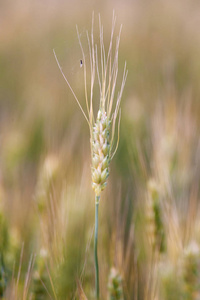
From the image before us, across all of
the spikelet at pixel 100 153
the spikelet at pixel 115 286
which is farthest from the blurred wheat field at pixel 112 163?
the spikelet at pixel 100 153

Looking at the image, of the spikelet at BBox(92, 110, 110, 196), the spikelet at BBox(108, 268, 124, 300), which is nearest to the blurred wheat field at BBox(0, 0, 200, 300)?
the spikelet at BBox(108, 268, 124, 300)

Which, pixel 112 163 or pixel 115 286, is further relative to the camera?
pixel 112 163

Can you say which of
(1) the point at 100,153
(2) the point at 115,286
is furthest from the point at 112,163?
(1) the point at 100,153

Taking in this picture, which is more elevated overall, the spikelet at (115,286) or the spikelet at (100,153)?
the spikelet at (100,153)

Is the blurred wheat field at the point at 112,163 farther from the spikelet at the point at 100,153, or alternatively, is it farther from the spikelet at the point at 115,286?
the spikelet at the point at 100,153

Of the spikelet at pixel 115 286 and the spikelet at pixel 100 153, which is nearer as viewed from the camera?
the spikelet at pixel 100 153

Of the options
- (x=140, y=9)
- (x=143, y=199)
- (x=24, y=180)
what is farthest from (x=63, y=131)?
(x=140, y=9)

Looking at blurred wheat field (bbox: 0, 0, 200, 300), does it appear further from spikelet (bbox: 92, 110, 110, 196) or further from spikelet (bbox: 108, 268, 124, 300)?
spikelet (bbox: 92, 110, 110, 196)

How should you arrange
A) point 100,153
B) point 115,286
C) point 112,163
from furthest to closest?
1. point 112,163
2. point 115,286
3. point 100,153

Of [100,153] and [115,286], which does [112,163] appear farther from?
[100,153]
